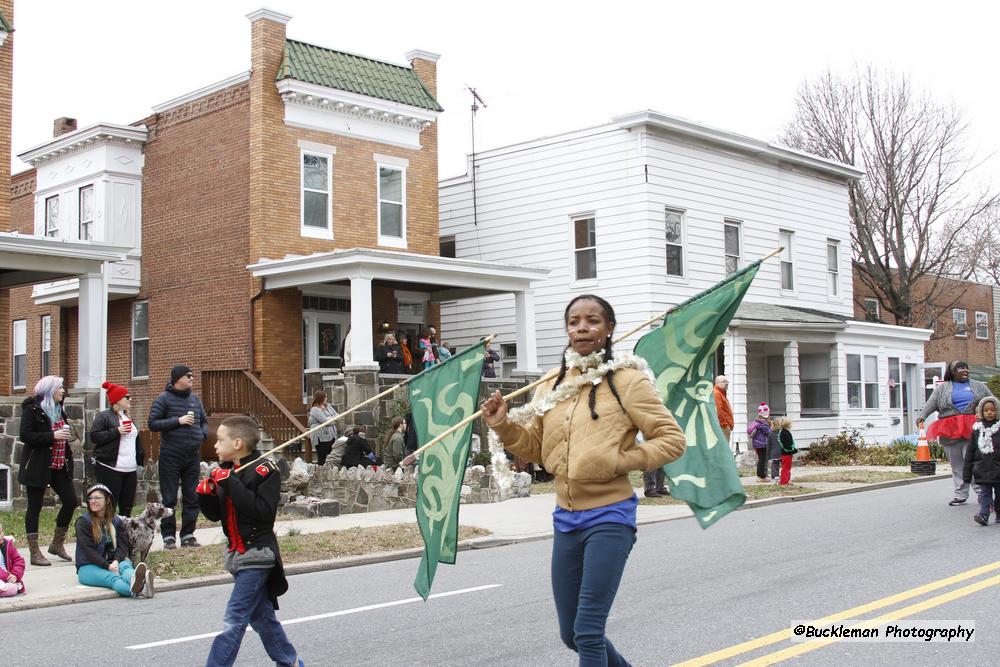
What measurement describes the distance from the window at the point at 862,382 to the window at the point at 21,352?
70.8 feet

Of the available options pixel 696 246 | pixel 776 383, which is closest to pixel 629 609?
pixel 696 246

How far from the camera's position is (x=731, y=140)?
88.6 ft

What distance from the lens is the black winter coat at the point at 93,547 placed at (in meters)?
10.0

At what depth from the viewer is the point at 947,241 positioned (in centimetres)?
3694

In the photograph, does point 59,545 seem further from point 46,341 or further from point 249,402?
point 46,341

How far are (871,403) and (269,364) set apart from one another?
54.2ft

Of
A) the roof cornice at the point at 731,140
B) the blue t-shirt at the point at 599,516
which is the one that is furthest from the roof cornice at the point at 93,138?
the blue t-shirt at the point at 599,516

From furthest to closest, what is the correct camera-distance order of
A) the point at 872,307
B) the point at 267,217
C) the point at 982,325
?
the point at 982,325 → the point at 872,307 → the point at 267,217

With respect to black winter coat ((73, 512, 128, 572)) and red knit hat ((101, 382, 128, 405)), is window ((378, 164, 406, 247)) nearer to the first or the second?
red knit hat ((101, 382, 128, 405))

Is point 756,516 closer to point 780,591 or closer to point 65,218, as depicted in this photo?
point 780,591

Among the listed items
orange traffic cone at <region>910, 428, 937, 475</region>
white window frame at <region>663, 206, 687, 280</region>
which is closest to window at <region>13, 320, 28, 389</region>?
white window frame at <region>663, 206, 687, 280</region>

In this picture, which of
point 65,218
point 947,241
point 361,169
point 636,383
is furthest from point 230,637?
point 947,241

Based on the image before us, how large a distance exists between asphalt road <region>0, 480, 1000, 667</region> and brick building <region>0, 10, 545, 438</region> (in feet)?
34.3

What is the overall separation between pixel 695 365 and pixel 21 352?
2665 cm
